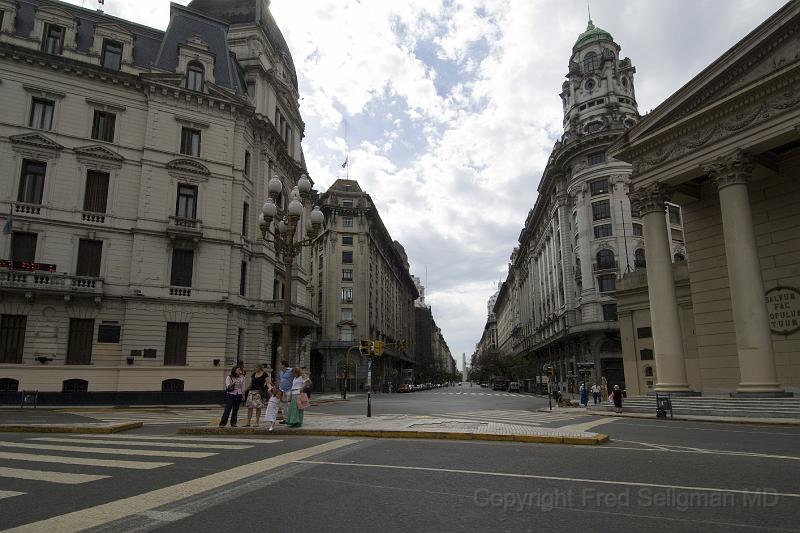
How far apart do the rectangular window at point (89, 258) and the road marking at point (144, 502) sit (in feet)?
89.0

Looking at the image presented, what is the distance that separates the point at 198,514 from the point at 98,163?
32.0 m

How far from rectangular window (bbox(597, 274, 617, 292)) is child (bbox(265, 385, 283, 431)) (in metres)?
47.0

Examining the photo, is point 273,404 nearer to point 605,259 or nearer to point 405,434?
point 405,434

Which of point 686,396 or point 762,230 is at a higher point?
point 762,230

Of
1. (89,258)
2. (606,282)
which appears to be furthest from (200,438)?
(606,282)

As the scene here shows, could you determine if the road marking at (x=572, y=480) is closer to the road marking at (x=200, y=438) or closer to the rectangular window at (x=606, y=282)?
the road marking at (x=200, y=438)

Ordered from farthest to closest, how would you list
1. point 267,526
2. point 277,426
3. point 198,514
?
point 277,426 < point 198,514 < point 267,526

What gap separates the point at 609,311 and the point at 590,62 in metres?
35.1

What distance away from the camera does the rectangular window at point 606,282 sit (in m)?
53.3

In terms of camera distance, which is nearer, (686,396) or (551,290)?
(686,396)

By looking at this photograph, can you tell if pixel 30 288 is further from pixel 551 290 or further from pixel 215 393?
pixel 551 290

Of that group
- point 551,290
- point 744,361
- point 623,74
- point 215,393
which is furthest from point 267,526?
point 623,74

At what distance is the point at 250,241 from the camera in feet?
122

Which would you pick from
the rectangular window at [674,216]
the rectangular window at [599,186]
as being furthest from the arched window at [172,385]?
the rectangular window at [674,216]
